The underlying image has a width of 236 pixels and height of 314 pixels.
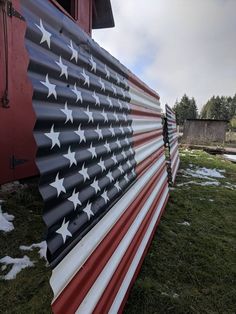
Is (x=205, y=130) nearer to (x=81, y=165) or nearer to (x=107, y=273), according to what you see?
(x=107, y=273)

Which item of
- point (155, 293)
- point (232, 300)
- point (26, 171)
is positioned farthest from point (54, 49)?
point (26, 171)

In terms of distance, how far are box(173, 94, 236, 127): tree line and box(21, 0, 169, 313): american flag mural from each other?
204ft

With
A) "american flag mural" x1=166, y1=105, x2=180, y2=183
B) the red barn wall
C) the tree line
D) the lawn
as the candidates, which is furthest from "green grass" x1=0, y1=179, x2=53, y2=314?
the tree line

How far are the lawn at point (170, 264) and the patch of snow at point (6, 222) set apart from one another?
0.18 ft

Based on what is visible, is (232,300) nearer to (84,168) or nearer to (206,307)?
(206,307)

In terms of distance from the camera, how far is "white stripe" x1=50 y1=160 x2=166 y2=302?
3.96 ft

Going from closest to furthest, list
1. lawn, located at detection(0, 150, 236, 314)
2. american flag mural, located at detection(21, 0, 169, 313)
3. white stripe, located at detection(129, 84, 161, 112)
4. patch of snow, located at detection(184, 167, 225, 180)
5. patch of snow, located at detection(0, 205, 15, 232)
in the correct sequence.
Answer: american flag mural, located at detection(21, 0, 169, 313)
lawn, located at detection(0, 150, 236, 314)
patch of snow, located at detection(0, 205, 15, 232)
white stripe, located at detection(129, 84, 161, 112)
patch of snow, located at detection(184, 167, 225, 180)

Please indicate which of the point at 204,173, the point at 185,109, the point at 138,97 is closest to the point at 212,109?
the point at 185,109

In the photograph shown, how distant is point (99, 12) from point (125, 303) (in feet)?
27.6

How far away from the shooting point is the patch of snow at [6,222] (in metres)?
2.68

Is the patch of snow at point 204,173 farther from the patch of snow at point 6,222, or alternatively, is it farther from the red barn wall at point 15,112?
the patch of snow at point 6,222

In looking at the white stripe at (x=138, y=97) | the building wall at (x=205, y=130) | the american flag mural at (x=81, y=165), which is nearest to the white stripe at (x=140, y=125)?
the white stripe at (x=138, y=97)

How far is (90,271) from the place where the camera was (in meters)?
1.49

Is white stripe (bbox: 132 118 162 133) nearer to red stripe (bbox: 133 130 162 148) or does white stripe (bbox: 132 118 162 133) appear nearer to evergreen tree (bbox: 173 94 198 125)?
red stripe (bbox: 133 130 162 148)
